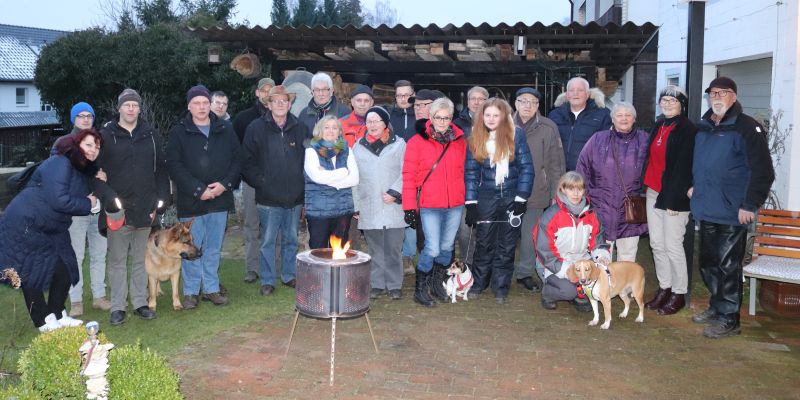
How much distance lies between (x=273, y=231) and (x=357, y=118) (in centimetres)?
150

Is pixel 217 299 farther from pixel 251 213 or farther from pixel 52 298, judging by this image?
pixel 52 298

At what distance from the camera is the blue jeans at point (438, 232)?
23.1 feet

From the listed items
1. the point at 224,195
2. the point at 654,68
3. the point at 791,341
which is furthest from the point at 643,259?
the point at 654,68

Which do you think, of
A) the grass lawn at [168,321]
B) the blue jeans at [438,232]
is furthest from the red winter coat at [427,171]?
the grass lawn at [168,321]

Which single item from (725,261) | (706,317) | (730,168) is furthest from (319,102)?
(706,317)

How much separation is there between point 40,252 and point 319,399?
274 cm

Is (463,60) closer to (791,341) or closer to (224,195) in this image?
(224,195)

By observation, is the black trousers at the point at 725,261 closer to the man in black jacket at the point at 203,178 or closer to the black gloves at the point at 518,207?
the black gloves at the point at 518,207

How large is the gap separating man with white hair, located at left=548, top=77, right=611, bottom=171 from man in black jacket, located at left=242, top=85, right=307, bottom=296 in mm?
2809

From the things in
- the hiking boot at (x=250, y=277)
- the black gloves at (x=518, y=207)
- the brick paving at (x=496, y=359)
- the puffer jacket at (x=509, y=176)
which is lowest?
the brick paving at (x=496, y=359)

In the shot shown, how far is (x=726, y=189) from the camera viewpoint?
6102 millimetres

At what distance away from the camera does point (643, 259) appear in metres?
9.40

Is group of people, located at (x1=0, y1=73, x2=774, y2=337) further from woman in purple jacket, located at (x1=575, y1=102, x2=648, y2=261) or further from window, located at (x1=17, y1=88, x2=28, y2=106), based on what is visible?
window, located at (x1=17, y1=88, x2=28, y2=106)

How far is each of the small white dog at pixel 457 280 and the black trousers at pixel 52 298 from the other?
354cm
